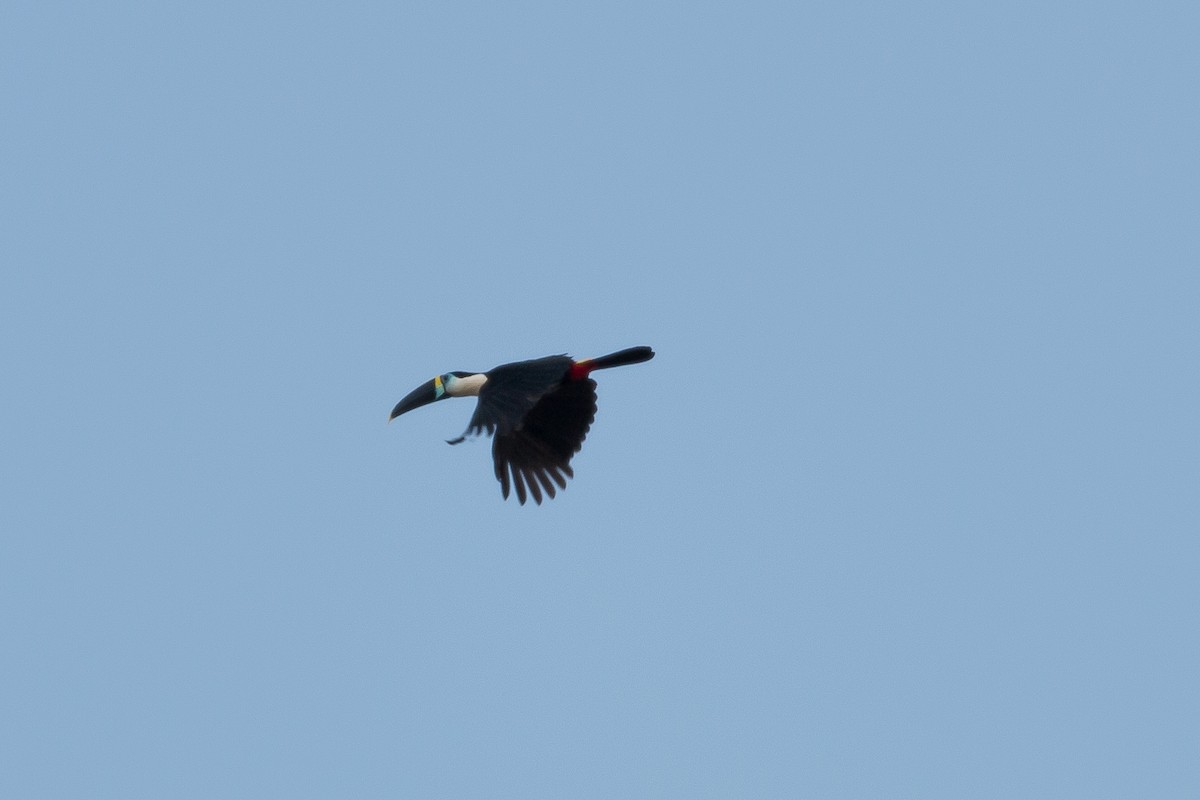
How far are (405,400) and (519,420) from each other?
3.03 m

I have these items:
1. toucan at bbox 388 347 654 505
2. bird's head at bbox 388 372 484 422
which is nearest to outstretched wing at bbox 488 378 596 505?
toucan at bbox 388 347 654 505

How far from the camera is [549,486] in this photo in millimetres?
13648

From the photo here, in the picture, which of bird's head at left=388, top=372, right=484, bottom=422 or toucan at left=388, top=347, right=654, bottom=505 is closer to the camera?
toucan at left=388, top=347, right=654, bottom=505

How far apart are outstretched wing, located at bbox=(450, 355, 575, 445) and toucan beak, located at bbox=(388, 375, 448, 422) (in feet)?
6.09

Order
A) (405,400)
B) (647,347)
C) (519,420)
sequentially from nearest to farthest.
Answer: (519,420) → (647,347) → (405,400)

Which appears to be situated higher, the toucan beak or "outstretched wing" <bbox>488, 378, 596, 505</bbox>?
the toucan beak

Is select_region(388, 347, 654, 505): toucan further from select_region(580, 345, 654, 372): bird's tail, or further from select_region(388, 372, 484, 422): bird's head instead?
select_region(388, 372, 484, 422): bird's head

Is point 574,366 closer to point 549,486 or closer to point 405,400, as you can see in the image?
point 549,486

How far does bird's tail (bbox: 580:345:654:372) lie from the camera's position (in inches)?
534

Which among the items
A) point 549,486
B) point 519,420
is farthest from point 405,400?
point 519,420

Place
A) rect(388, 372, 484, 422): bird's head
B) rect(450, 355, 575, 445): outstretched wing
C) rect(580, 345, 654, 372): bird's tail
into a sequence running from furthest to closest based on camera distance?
rect(388, 372, 484, 422): bird's head, rect(580, 345, 654, 372): bird's tail, rect(450, 355, 575, 445): outstretched wing

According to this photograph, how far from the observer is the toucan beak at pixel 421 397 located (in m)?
14.8

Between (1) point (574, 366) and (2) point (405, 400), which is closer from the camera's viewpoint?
(1) point (574, 366)

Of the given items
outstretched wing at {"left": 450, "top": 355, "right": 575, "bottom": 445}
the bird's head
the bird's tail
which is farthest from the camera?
the bird's head
